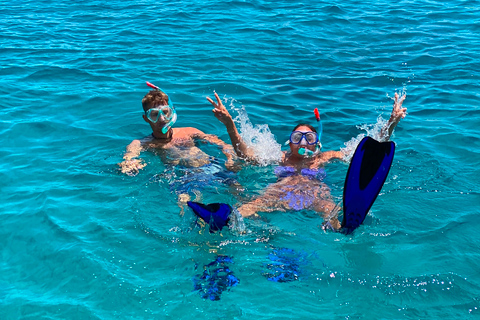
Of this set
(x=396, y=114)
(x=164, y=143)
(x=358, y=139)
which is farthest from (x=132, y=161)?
(x=396, y=114)

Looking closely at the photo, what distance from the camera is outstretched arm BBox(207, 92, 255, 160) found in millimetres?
4918

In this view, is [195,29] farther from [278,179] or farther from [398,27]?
[278,179]

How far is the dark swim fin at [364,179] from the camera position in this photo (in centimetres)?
443

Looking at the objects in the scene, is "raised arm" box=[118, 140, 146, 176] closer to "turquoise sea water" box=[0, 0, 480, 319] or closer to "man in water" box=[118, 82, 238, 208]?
"man in water" box=[118, 82, 238, 208]

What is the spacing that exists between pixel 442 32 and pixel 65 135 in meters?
9.48

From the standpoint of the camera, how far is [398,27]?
12.2 m

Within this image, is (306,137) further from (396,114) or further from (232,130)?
(396,114)

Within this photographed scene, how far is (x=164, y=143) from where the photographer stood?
6195mm

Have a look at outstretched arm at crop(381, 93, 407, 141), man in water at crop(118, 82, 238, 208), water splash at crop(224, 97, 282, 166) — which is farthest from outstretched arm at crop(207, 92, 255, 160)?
outstretched arm at crop(381, 93, 407, 141)

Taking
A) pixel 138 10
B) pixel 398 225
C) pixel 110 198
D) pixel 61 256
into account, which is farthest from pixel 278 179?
pixel 138 10

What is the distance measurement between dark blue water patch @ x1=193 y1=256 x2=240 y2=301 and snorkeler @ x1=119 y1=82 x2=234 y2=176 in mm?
1937

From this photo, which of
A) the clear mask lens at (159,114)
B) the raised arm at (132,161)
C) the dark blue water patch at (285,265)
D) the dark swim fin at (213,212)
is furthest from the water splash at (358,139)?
the raised arm at (132,161)

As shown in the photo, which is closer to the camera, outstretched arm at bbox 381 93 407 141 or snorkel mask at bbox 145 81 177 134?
outstretched arm at bbox 381 93 407 141

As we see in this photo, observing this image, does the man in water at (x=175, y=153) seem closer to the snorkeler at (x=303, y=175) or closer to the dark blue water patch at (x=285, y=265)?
the snorkeler at (x=303, y=175)
